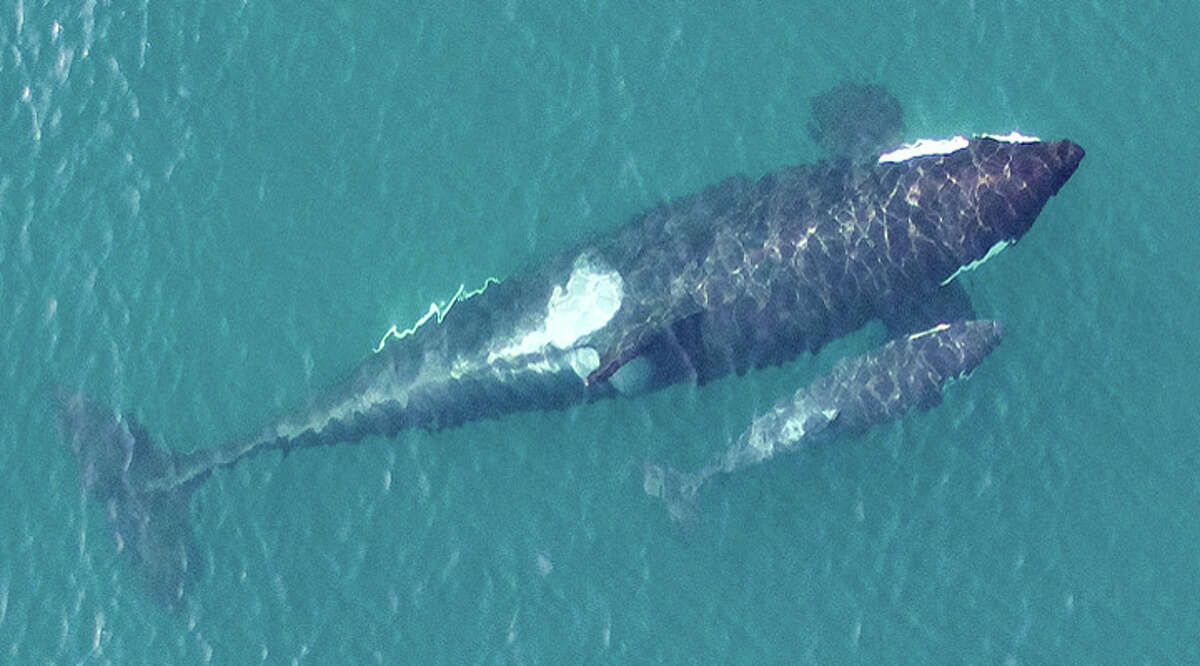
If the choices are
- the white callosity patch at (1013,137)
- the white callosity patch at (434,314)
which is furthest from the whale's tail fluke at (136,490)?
the white callosity patch at (1013,137)

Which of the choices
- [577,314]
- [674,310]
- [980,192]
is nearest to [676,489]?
[674,310]

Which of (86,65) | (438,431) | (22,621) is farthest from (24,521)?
(86,65)

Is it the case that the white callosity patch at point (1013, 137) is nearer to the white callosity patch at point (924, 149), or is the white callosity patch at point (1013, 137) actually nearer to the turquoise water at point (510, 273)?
the turquoise water at point (510, 273)

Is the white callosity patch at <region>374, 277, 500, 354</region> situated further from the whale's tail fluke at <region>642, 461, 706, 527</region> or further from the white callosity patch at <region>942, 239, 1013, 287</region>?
the white callosity patch at <region>942, 239, 1013, 287</region>

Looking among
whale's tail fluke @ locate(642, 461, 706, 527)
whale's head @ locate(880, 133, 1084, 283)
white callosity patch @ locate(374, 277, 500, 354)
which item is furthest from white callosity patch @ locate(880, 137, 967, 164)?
white callosity patch @ locate(374, 277, 500, 354)

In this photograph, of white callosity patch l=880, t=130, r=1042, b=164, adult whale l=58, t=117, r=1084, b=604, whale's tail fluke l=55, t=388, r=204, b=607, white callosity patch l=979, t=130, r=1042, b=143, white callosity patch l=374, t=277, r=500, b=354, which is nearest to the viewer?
whale's tail fluke l=55, t=388, r=204, b=607

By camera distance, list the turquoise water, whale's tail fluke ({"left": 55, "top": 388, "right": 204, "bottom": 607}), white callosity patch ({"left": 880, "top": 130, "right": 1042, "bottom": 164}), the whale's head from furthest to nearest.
Answer: white callosity patch ({"left": 880, "top": 130, "right": 1042, "bottom": 164}) < whale's tail fluke ({"left": 55, "top": 388, "right": 204, "bottom": 607}) < the whale's head < the turquoise water
